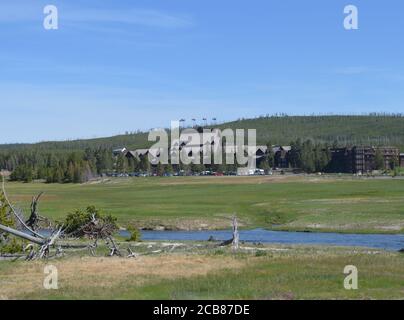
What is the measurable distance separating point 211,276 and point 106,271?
181 inches

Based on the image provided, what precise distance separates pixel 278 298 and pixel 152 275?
7.08 meters

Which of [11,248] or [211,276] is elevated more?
[211,276]

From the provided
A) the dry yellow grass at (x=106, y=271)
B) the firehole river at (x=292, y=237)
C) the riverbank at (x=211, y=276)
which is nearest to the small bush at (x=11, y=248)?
the riverbank at (x=211, y=276)

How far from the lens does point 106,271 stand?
97.5 ft

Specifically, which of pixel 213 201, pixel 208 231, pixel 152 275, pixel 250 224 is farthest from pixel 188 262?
pixel 213 201

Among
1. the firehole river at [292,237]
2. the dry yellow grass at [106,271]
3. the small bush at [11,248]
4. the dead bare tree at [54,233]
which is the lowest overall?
the firehole river at [292,237]

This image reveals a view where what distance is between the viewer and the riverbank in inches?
938

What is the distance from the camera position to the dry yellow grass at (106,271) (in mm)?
26031

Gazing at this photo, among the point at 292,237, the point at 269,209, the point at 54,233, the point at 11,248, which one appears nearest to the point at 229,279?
the point at 54,233

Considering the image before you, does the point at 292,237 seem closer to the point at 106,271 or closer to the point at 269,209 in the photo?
the point at 269,209

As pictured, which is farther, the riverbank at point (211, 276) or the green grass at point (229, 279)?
the riverbank at point (211, 276)

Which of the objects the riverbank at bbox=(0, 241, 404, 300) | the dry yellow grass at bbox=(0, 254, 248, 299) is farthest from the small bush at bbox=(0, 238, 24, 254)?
the dry yellow grass at bbox=(0, 254, 248, 299)

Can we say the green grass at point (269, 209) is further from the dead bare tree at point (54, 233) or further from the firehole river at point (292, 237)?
the dead bare tree at point (54, 233)

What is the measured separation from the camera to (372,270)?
29016mm
